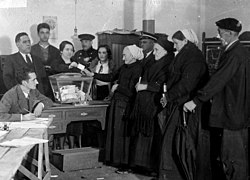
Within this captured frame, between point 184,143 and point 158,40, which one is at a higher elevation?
point 158,40

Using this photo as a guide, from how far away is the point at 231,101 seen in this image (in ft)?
15.2

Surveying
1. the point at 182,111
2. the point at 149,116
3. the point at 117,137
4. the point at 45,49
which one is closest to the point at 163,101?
the point at 182,111

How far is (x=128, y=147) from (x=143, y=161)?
379mm

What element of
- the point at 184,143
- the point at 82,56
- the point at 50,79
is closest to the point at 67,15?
the point at 82,56

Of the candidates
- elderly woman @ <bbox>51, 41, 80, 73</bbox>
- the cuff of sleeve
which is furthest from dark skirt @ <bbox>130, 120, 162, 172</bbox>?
elderly woman @ <bbox>51, 41, 80, 73</bbox>

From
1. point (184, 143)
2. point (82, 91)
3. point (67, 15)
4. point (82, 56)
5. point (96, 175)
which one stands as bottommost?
point (96, 175)

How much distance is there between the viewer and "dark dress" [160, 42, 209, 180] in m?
4.85

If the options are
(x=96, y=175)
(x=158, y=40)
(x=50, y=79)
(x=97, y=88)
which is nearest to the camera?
(x=158, y=40)

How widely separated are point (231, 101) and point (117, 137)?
1799mm

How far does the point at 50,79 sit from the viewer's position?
19.8 feet

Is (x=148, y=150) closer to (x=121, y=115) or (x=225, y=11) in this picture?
(x=121, y=115)

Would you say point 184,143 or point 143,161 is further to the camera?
point 143,161

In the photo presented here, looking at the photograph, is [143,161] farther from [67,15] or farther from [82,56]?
[67,15]

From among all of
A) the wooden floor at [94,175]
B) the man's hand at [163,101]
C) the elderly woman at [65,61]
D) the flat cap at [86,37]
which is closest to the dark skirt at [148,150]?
the wooden floor at [94,175]
